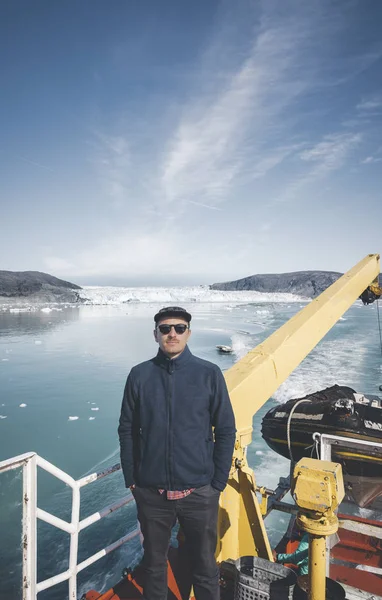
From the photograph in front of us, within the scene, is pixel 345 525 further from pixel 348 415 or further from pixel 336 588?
pixel 348 415

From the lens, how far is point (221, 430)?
1844 millimetres

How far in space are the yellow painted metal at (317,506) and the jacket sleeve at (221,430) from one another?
357 mm

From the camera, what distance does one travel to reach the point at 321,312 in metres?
3.22

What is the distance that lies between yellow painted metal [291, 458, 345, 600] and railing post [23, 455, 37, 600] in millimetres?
1275

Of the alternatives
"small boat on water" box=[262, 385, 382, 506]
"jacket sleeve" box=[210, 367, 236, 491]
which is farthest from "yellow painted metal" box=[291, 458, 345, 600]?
"small boat on water" box=[262, 385, 382, 506]

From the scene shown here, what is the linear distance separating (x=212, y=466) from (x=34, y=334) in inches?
939

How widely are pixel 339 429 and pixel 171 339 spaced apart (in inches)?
86.9

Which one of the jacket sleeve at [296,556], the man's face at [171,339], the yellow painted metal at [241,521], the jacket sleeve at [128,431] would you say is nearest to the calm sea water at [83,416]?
the jacket sleeve at [296,556]

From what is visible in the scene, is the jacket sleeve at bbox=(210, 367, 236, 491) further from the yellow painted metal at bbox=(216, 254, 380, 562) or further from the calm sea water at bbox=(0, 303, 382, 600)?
the calm sea water at bbox=(0, 303, 382, 600)

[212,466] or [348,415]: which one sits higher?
A: [212,466]

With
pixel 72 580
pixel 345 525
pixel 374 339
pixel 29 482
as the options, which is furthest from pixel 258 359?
pixel 374 339

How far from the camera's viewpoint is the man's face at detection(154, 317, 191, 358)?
6.01ft

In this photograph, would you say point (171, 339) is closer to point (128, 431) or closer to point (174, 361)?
point (174, 361)

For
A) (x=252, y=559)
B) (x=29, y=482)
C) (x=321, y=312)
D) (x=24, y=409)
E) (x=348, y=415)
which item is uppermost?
(x=321, y=312)
